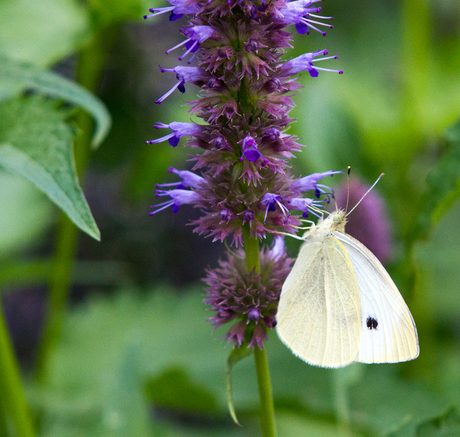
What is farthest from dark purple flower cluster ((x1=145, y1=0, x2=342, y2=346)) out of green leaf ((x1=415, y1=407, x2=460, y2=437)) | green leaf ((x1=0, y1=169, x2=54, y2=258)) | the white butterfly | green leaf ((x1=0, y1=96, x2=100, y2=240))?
green leaf ((x1=0, y1=169, x2=54, y2=258))

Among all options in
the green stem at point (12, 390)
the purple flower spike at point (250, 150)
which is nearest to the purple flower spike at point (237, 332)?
the purple flower spike at point (250, 150)

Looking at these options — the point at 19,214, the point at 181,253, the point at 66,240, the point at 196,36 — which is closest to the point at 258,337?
the point at 196,36

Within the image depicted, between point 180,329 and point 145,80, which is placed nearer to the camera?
point 180,329

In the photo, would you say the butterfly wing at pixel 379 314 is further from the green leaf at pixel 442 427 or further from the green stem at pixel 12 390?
the green stem at pixel 12 390

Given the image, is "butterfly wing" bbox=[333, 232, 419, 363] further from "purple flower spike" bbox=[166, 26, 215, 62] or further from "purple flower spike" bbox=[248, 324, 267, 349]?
"purple flower spike" bbox=[166, 26, 215, 62]

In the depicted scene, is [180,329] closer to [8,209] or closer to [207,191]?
[8,209]

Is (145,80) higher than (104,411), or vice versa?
(145,80)

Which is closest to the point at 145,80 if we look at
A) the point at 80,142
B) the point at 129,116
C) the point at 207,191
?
the point at 129,116
